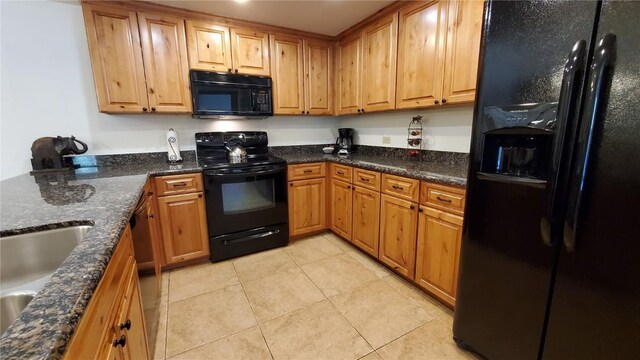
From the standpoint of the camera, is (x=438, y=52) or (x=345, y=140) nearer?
(x=438, y=52)

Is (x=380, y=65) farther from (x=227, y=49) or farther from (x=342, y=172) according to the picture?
(x=227, y=49)

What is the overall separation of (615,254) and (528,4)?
97 cm

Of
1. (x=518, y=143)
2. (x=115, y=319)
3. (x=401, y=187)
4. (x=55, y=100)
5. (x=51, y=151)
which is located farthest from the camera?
(x=55, y=100)

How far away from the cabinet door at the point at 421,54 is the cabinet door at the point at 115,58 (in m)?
2.16

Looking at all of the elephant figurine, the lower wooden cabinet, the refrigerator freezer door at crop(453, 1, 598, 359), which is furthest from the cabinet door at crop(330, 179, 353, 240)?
the elephant figurine

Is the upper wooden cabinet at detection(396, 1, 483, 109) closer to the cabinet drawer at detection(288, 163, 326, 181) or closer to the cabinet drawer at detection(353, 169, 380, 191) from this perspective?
the cabinet drawer at detection(353, 169, 380, 191)

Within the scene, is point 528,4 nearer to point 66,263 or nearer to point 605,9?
point 605,9

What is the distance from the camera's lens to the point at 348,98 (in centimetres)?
287

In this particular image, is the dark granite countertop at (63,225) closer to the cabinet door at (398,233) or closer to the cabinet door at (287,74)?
the cabinet door at (287,74)

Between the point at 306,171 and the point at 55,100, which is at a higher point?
the point at 55,100

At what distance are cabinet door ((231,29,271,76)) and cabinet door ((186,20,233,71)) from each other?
64mm

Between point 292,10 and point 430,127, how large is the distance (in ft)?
5.18

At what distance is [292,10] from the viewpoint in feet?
7.59

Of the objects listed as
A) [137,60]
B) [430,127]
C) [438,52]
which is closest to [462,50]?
[438,52]
